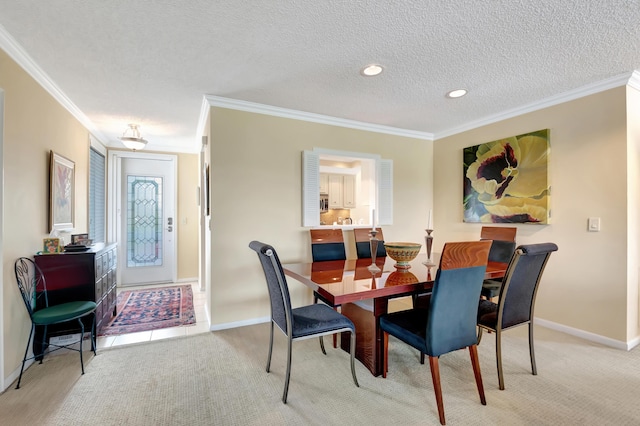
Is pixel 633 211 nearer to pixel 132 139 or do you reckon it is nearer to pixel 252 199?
pixel 252 199

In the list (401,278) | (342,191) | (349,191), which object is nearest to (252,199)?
(401,278)

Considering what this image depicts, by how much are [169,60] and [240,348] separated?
8.27ft

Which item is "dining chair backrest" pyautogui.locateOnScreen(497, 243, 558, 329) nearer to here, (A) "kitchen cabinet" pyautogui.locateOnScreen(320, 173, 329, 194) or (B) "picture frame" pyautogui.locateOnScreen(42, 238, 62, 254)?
(B) "picture frame" pyautogui.locateOnScreen(42, 238, 62, 254)

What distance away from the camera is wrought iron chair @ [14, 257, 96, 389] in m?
2.22

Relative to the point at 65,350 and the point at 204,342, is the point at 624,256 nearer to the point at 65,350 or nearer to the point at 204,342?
the point at 204,342

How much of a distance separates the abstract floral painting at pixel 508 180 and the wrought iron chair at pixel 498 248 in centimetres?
28

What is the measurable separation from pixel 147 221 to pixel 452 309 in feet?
16.7

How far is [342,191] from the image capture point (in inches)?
248

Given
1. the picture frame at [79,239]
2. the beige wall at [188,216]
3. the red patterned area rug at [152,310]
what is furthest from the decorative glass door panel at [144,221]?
the picture frame at [79,239]

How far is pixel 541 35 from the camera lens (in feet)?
6.69

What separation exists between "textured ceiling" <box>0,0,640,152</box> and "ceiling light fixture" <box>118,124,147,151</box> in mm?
502

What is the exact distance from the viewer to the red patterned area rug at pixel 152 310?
3.19m

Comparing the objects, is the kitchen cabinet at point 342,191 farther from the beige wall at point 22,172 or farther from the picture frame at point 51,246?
the picture frame at point 51,246

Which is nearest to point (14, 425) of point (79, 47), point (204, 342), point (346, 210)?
point (204, 342)
